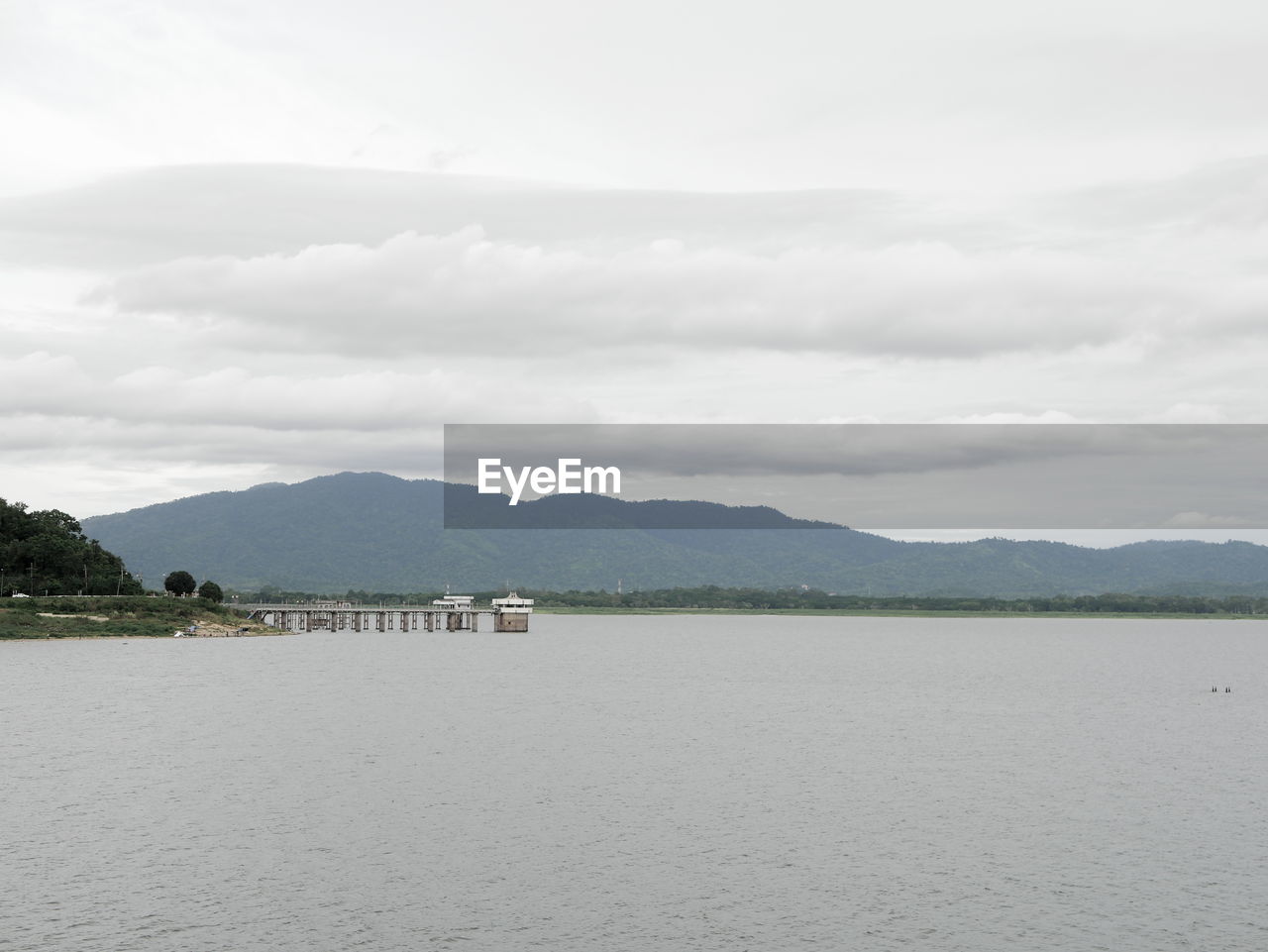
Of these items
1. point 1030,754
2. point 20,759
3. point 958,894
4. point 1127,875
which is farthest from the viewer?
point 1030,754

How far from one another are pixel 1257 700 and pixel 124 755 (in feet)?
414

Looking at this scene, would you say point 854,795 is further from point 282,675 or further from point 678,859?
point 282,675

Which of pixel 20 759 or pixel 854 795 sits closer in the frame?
pixel 854 795

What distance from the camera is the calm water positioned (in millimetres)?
41094

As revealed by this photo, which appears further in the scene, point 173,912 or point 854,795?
point 854,795

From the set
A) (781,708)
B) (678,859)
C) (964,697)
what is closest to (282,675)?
(781,708)

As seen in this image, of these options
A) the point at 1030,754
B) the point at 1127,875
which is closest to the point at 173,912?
the point at 1127,875

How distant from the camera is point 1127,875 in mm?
48625

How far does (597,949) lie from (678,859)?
41.1 ft

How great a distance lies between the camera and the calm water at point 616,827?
4109 centimetres

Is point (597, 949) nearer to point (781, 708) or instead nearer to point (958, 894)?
point (958, 894)

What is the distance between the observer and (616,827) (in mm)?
57250

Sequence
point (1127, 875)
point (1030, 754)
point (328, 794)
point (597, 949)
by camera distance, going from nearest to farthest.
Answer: point (597, 949)
point (1127, 875)
point (328, 794)
point (1030, 754)

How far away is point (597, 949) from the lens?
38.5 metres
